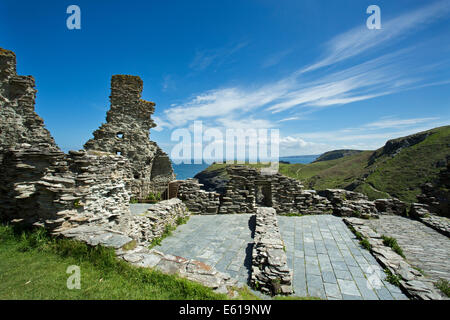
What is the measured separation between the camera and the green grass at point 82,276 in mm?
3508

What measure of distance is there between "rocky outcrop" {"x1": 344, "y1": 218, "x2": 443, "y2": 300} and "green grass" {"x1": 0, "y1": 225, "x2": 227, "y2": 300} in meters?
5.35

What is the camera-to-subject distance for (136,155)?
48.7ft

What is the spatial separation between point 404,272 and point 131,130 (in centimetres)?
1679

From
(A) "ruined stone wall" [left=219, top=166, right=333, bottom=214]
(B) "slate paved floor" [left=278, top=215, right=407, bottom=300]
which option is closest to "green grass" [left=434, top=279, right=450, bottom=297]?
(B) "slate paved floor" [left=278, top=215, right=407, bottom=300]

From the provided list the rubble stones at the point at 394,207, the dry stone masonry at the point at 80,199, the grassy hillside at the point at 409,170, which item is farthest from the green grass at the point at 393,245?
the grassy hillside at the point at 409,170

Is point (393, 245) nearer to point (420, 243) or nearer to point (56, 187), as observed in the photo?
point (420, 243)

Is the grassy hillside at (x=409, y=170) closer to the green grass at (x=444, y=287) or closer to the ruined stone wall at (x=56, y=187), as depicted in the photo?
the green grass at (x=444, y=287)

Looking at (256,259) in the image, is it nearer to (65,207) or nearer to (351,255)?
(351,255)

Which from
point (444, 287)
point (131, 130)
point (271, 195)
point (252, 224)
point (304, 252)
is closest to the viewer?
point (444, 287)

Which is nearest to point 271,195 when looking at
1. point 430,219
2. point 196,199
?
point 196,199

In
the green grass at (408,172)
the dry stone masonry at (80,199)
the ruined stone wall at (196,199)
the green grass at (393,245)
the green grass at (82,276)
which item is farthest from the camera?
the green grass at (408,172)

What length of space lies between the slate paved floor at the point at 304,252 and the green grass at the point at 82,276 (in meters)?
2.54

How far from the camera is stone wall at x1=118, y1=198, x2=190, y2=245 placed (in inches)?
277

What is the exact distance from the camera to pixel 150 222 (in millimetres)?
7852
